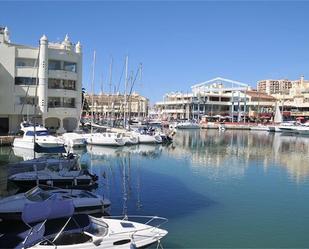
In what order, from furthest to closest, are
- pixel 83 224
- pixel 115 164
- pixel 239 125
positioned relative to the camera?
pixel 239 125
pixel 115 164
pixel 83 224

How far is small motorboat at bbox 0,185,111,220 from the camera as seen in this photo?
21797mm

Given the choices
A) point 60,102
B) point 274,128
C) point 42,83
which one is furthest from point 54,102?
point 274,128

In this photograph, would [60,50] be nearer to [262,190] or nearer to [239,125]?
[262,190]

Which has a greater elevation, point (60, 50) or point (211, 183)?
point (60, 50)

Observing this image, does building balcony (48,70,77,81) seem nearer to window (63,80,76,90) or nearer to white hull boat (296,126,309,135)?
window (63,80,76,90)

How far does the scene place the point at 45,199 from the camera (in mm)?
21641

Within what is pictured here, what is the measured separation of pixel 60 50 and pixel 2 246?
58.1 metres

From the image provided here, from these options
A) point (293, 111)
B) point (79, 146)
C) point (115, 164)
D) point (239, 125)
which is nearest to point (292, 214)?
point (115, 164)

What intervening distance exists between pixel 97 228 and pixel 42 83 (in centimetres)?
5467

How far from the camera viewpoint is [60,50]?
71.4 m

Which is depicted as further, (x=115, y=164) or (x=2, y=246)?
(x=115, y=164)

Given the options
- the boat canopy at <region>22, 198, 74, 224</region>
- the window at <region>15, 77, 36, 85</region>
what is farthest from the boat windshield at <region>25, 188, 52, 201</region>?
the window at <region>15, 77, 36, 85</region>

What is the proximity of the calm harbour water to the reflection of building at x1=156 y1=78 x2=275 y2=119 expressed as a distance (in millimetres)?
123758

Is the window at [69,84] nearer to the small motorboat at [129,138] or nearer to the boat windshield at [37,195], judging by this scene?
the small motorboat at [129,138]
